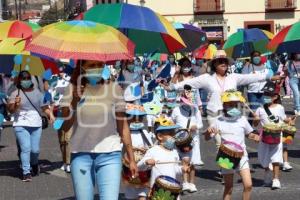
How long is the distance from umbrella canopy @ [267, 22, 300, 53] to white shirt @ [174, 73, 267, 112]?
6.59 feet

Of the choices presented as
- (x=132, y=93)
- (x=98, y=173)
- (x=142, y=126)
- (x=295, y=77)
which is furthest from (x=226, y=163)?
(x=295, y=77)

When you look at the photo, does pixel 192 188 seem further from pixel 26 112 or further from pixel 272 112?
pixel 26 112

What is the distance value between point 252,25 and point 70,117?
38548mm

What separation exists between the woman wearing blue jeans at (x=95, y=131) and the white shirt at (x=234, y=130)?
2.34 m

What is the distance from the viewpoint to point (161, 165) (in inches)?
268

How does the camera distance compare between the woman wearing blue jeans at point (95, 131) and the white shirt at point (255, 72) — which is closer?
the woman wearing blue jeans at point (95, 131)

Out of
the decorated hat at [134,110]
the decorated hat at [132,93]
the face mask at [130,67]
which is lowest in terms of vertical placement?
the face mask at [130,67]

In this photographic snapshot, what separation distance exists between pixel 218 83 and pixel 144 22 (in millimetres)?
1246

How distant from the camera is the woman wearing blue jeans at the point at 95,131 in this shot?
→ 5.44 m

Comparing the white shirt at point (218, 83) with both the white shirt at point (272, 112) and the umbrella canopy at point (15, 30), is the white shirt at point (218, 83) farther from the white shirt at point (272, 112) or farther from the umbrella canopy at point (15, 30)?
the umbrella canopy at point (15, 30)

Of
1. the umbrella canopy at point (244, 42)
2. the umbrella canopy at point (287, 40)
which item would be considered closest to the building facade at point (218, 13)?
the umbrella canopy at point (244, 42)

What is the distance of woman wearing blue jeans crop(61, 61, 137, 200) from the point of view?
5438 mm

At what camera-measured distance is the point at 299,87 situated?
17797 mm

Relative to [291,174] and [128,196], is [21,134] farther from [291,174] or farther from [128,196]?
[291,174]
